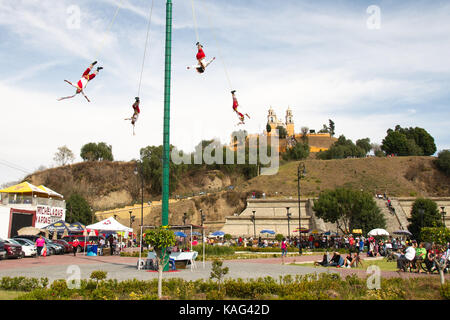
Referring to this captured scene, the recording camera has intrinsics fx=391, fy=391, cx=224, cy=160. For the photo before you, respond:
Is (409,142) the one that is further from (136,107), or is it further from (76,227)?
(136,107)

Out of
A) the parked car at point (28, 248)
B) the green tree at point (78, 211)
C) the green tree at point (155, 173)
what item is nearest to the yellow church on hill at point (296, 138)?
the green tree at point (155, 173)

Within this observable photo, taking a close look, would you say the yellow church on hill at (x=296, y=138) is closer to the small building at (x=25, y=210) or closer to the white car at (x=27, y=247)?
the small building at (x=25, y=210)

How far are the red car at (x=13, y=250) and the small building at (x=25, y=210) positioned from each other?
34.7 feet

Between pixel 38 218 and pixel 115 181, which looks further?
pixel 115 181

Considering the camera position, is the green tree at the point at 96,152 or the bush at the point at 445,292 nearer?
the bush at the point at 445,292

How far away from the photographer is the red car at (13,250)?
24.3 meters

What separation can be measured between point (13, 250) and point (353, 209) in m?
37.8

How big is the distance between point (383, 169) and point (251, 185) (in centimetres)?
3050
